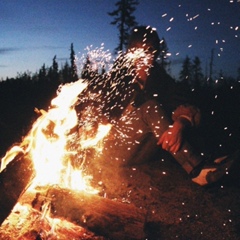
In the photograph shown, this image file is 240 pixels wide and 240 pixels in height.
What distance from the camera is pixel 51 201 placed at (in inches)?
117

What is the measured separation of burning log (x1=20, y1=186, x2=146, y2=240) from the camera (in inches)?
105

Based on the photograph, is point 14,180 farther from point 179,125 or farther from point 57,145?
point 179,125

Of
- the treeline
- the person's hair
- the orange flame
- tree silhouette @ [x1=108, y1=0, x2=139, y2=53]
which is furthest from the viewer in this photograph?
tree silhouette @ [x1=108, y1=0, x2=139, y2=53]

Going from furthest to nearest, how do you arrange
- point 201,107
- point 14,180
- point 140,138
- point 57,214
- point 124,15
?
point 124,15
point 201,107
point 140,138
point 57,214
point 14,180

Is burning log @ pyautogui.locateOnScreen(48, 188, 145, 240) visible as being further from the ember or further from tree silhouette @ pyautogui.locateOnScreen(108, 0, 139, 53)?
tree silhouette @ pyautogui.locateOnScreen(108, 0, 139, 53)

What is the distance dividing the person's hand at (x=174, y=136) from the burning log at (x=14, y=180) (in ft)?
5.11

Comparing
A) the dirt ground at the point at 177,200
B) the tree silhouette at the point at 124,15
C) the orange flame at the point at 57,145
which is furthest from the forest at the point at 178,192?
Result: the tree silhouette at the point at 124,15

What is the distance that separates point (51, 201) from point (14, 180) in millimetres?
462

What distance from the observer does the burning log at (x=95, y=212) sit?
8.77ft

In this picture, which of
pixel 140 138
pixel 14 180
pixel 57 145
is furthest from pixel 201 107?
pixel 14 180

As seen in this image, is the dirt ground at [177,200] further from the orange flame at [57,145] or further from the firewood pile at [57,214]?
the orange flame at [57,145]

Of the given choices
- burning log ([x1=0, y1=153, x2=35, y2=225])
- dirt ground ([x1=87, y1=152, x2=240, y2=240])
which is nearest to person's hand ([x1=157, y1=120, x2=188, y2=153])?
dirt ground ([x1=87, y1=152, x2=240, y2=240])

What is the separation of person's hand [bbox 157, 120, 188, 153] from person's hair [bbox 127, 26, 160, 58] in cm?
107

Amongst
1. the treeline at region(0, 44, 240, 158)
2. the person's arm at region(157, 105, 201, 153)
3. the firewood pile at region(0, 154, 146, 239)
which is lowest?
the treeline at region(0, 44, 240, 158)
